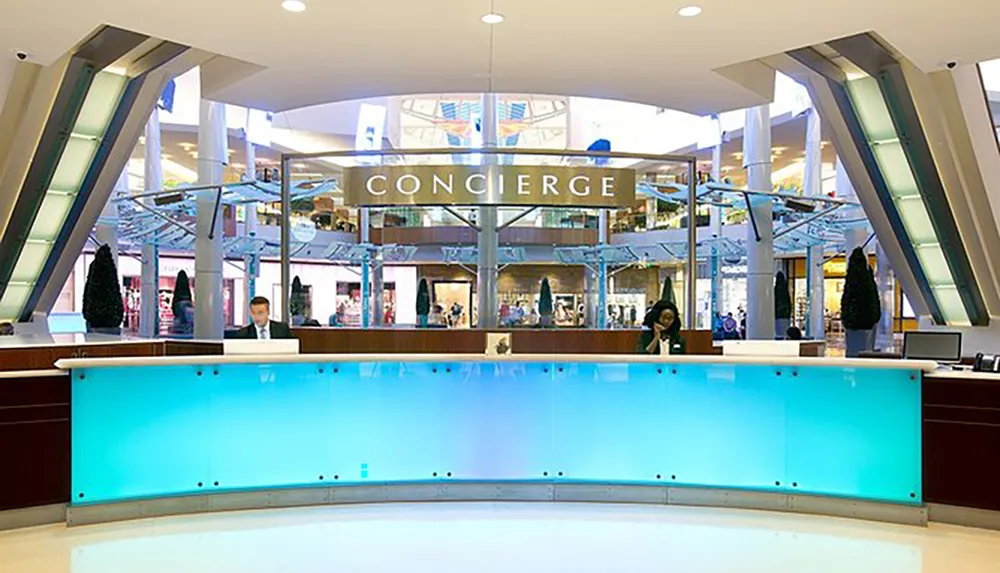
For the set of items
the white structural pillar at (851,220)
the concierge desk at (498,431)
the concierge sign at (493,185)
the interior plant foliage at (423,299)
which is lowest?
the concierge desk at (498,431)

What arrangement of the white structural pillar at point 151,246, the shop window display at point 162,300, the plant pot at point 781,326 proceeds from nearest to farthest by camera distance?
the plant pot at point 781,326, the white structural pillar at point 151,246, the shop window display at point 162,300

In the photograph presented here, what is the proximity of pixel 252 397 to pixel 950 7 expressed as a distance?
588 cm

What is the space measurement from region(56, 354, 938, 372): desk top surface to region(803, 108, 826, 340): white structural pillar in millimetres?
14584

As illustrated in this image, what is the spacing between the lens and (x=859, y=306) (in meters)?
13.9

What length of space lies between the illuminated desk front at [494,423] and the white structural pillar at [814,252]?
1456 centimetres

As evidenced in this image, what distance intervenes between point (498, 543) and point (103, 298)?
41.7 ft

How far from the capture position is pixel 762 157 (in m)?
16.3

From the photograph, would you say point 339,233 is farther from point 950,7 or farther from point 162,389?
point 950,7

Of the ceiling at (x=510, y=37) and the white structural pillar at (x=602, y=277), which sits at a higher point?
the ceiling at (x=510, y=37)

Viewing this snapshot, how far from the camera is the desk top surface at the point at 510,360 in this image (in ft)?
18.1

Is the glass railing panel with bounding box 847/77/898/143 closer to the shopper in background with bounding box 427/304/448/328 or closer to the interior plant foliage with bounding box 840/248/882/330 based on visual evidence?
the interior plant foliage with bounding box 840/248/882/330

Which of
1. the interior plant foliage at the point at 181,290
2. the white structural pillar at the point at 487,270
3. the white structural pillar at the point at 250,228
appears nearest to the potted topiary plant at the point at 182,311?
the interior plant foliage at the point at 181,290

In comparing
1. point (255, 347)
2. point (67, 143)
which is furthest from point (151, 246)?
point (255, 347)

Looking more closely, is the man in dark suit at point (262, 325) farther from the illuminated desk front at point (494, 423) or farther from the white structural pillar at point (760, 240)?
the white structural pillar at point (760, 240)
